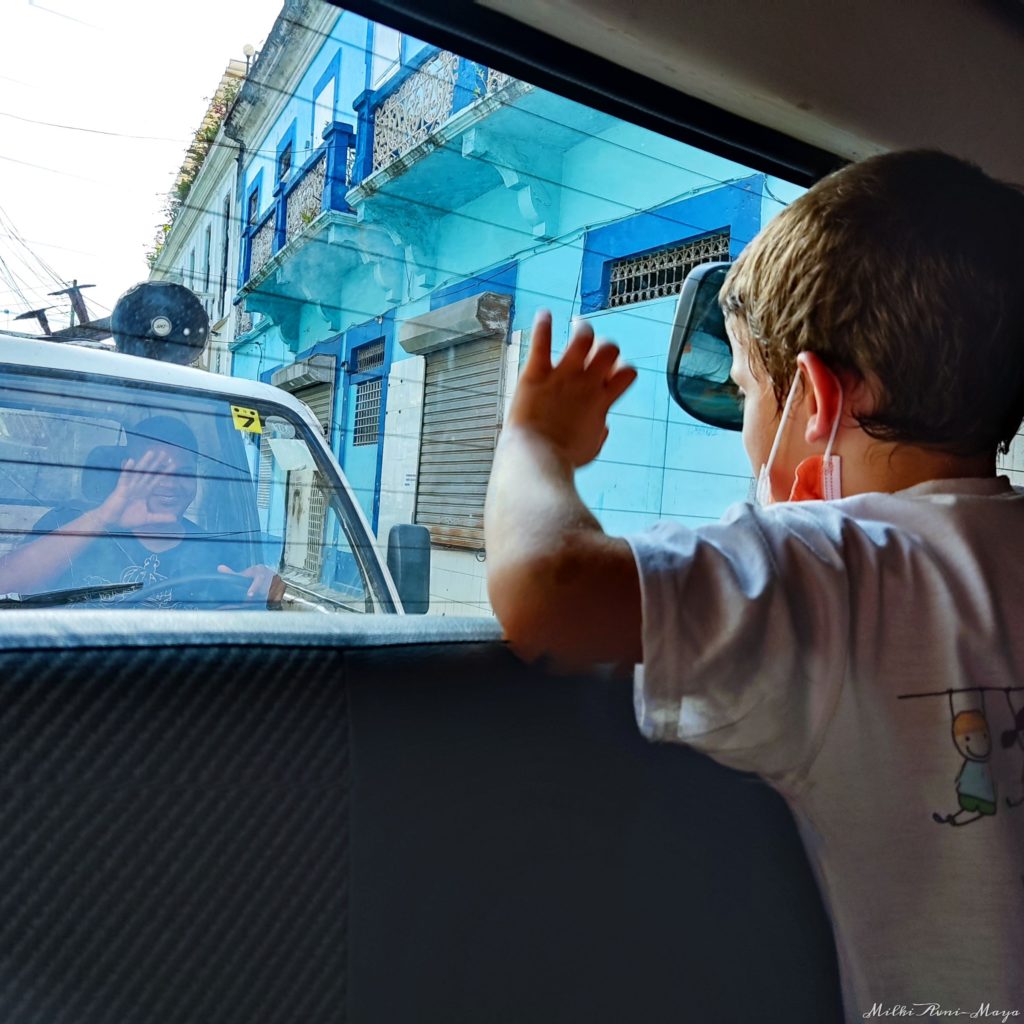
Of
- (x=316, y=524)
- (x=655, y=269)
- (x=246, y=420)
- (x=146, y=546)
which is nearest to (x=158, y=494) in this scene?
(x=146, y=546)

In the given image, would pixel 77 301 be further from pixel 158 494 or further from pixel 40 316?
pixel 158 494

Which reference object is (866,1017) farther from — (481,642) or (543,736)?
(481,642)

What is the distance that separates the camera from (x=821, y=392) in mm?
1052

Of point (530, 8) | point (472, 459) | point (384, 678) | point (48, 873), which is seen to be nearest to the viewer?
point (48, 873)

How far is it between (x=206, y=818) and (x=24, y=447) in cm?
130

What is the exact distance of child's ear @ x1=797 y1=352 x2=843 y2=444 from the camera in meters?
1.05

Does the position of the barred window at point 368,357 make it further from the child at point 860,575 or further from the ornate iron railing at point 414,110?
the child at point 860,575

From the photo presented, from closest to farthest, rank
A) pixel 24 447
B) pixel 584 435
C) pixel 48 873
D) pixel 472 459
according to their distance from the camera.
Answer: pixel 48 873
pixel 584 435
pixel 24 447
pixel 472 459

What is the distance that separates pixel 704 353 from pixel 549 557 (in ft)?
3.56

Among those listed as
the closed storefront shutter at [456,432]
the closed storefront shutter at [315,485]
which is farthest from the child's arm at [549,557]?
the closed storefront shutter at [315,485]

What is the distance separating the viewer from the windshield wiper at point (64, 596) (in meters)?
1.65

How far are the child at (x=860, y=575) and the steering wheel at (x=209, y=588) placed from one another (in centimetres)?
109

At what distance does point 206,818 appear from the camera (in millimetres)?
760

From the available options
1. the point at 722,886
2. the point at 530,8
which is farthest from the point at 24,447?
the point at 722,886
